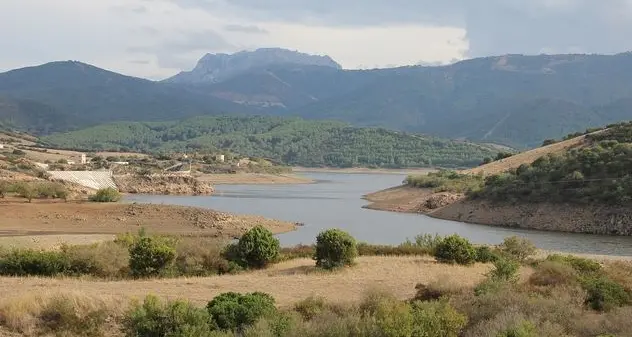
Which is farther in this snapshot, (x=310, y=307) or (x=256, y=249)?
(x=256, y=249)

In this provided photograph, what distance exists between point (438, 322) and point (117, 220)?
4518 centimetres

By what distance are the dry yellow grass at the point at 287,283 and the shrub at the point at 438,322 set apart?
179 inches

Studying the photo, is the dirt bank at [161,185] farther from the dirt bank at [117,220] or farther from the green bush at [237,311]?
the green bush at [237,311]

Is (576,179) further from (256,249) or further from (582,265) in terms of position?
(256,249)

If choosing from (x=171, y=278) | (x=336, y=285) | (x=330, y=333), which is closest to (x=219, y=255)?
(x=171, y=278)

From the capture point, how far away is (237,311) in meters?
17.1

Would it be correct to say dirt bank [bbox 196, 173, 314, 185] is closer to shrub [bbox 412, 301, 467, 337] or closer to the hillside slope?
the hillside slope

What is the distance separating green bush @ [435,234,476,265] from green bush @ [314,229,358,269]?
4.18 meters

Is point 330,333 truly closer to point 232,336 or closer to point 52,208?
point 232,336

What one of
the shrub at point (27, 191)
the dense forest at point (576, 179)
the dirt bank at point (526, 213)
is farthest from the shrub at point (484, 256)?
the shrub at point (27, 191)

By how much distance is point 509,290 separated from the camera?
19.9 m

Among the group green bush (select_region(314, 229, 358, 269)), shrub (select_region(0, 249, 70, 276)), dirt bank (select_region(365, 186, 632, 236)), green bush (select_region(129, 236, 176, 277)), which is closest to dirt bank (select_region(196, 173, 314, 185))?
dirt bank (select_region(365, 186, 632, 236))

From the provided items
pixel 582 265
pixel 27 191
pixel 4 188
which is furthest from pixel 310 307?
pixel 4 188

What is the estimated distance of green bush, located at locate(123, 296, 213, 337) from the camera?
15152 millimetres
